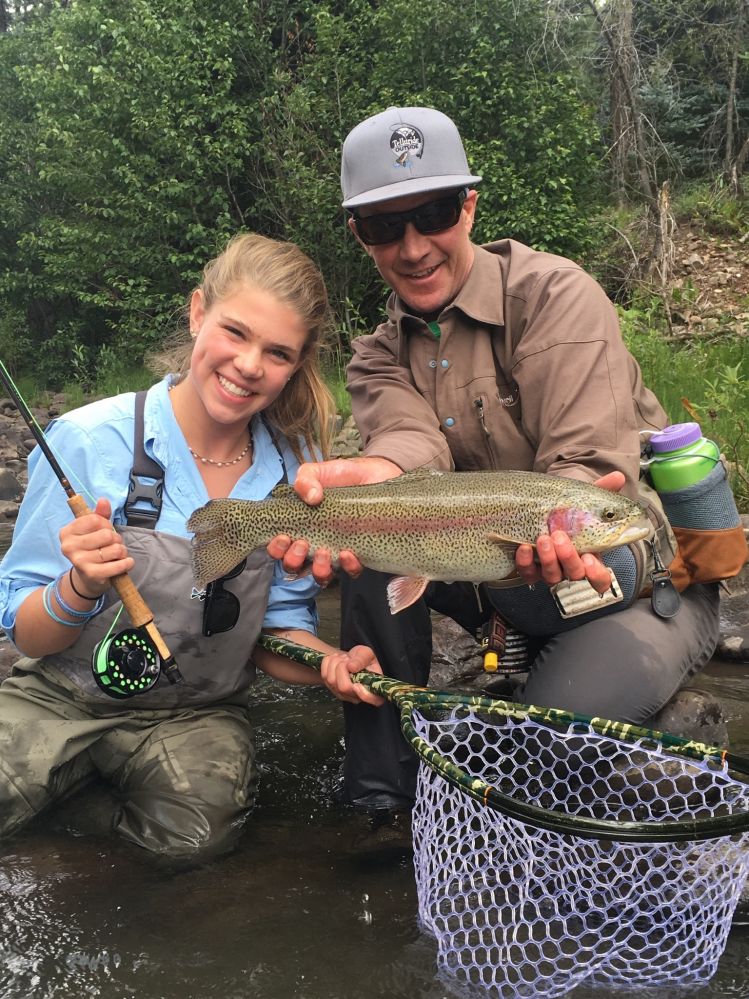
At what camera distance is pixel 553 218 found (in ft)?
55.9

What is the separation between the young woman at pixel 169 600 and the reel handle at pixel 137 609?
0.52 feet

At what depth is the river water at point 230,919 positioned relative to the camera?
270 cm

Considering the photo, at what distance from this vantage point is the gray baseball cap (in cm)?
368

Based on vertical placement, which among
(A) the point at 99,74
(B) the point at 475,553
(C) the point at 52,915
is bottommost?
(C) the point at 52,915

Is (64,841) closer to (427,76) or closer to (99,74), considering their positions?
(427,76)

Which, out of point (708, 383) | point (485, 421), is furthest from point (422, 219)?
point (708, 383)

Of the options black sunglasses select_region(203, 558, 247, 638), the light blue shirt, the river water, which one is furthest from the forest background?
the river water

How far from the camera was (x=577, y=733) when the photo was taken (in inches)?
119

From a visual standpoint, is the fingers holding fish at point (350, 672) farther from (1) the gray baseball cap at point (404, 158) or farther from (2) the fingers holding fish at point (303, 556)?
(1) the gray baseball cap at point (404, 158)

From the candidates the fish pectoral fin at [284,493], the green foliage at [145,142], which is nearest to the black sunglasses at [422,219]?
the fish pectoral fin at [284,493]

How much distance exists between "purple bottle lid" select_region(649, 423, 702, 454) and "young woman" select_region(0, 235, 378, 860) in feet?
4.60

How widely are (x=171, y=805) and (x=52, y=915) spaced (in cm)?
59

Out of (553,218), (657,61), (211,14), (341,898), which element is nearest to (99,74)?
(211,14)

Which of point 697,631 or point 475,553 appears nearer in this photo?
point 475,553
